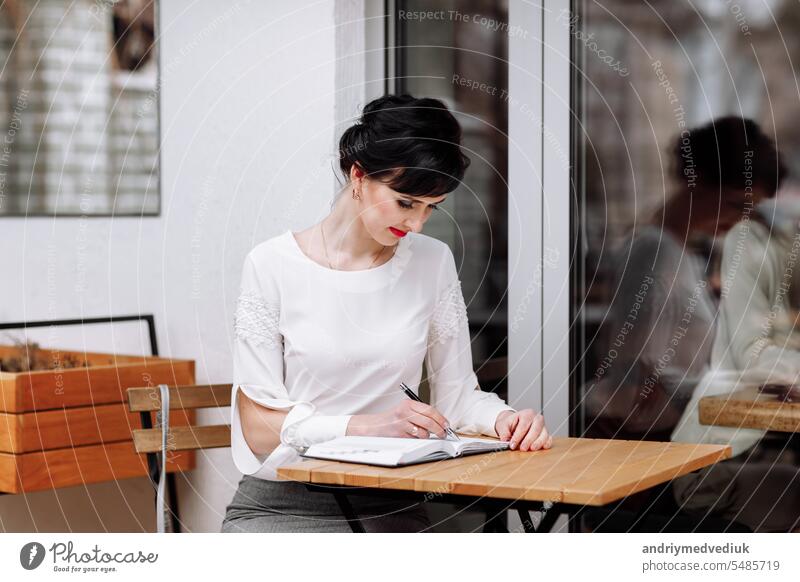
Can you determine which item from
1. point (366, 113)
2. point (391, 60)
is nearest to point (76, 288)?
point (391, 60)

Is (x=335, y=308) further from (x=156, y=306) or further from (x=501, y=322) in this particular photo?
(x=156, y=306)

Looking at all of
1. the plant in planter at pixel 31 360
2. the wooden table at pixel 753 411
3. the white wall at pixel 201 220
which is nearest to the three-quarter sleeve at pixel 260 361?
A: the white wall at pixel 201 220

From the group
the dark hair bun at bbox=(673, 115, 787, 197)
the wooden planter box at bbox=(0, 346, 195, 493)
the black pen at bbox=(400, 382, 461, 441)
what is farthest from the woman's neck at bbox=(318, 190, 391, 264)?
the wooden planter box at bbox=(0, 346, 195, 493)

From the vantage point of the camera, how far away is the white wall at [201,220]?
7.79ft

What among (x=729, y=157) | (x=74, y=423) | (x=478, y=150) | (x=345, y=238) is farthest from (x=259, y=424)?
(x=729, y=157)

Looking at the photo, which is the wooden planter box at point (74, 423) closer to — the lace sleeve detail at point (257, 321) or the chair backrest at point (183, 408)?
the chair backrest at point (183, 408)

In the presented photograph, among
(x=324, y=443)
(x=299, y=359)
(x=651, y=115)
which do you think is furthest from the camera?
(x=651, y=115)

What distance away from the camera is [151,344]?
103 inches

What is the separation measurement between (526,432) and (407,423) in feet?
0.62

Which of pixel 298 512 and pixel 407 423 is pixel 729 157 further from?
pixel 298 512

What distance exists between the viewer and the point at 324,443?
1.55 meters

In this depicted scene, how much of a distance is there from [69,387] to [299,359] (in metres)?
0.70

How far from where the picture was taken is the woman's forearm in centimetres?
170
